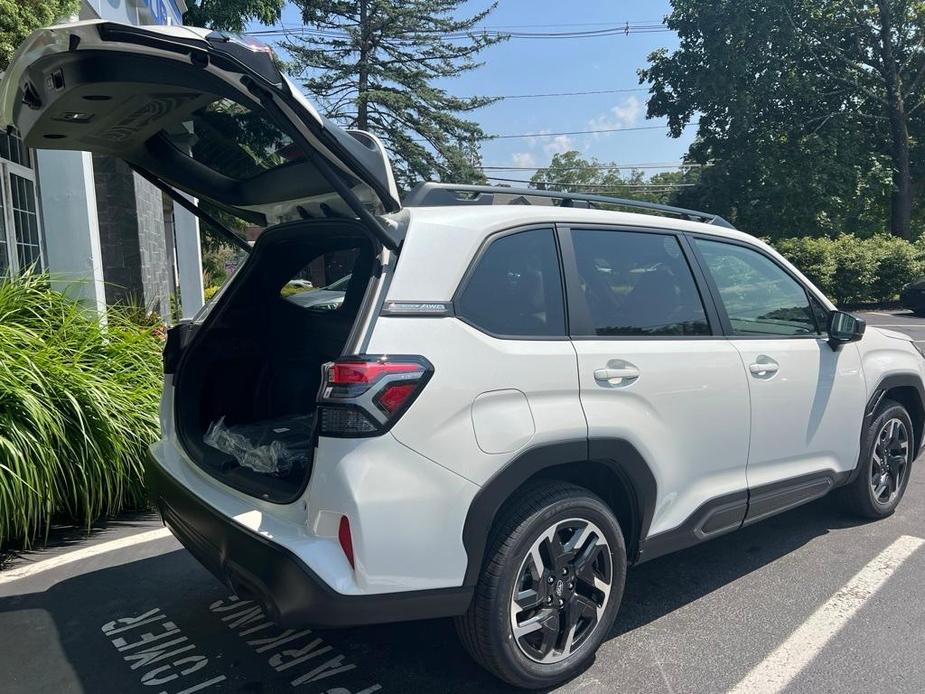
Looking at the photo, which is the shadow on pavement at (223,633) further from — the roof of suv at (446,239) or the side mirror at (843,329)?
the roof of suv at (446,239)

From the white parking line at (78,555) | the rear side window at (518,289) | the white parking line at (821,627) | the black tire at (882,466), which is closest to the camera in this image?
the rear side window at (518,289)

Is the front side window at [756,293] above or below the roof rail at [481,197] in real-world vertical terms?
below

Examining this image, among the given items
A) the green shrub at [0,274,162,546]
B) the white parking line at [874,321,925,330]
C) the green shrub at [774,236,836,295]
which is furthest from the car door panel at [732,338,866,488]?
the green shrub at [774,236,836,295]

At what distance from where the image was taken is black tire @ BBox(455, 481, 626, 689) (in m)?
2.55

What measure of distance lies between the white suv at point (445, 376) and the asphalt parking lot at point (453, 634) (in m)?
0.37

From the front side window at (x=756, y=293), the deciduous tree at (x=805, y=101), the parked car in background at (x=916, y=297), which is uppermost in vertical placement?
the deciduous tree at (x=805, y=101)

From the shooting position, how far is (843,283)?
21078 mm

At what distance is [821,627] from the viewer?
10.6 ft

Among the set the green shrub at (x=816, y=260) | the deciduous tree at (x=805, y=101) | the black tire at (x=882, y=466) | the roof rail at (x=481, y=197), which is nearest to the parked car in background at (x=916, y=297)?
the green shrub at (x=816, y=260)

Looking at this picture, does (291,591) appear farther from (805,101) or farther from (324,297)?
(805,101)

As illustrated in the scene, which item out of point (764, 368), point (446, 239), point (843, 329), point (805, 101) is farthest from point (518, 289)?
point (805, 101)

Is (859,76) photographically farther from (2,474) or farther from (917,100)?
(2,474)

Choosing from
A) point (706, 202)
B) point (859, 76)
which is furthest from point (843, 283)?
point (859, 76)

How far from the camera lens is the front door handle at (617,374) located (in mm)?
2834
